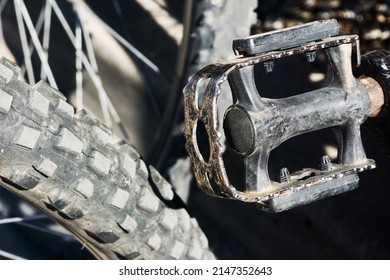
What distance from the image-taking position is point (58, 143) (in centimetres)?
106

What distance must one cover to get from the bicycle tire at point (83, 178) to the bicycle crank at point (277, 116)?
0.54ft

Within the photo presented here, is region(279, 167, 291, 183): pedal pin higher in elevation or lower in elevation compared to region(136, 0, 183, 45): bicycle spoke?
higher

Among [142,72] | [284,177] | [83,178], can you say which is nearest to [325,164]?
[284,177]

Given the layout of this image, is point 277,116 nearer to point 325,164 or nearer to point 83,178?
point 325,164

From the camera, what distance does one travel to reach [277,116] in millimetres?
1026

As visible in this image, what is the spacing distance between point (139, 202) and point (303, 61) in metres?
0.86

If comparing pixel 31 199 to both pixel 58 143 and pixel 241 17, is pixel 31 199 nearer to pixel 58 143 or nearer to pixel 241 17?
pixel 58 143

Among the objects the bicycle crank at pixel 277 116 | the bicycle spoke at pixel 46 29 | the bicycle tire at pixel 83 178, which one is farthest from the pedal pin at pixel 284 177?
the bicycle spoke at pixel 46 29

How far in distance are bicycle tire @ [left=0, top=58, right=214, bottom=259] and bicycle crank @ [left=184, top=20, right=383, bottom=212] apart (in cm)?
16

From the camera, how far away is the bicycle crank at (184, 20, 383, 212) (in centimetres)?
101

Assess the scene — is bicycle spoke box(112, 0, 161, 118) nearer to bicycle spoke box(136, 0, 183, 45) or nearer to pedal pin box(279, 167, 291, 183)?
bicycle spoke box(136, 0, 183, 45)

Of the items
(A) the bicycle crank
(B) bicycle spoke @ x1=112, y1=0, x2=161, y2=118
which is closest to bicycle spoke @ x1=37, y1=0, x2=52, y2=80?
(B) bicycle spoke @ x1=112, y1=0, x2=161, y2=118

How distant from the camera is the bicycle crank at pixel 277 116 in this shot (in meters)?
1.01
